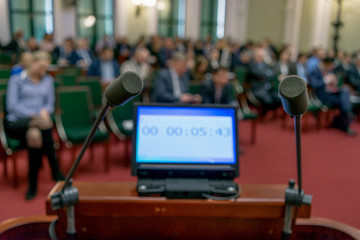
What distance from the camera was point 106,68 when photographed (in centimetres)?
702

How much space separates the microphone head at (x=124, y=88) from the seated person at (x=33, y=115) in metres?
2.90

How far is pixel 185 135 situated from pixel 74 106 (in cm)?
305

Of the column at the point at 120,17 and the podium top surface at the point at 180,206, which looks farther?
the column at the point at 120,17

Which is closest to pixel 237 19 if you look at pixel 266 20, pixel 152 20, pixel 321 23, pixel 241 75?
pixel 266 20

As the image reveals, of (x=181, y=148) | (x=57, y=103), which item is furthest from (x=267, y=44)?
(x=181, y=148)

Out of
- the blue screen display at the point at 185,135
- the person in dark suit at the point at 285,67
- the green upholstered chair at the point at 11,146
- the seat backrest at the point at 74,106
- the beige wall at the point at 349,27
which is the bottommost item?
the green upholstered chair at the point at 11,146

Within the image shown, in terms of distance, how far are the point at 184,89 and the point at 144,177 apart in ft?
12.0

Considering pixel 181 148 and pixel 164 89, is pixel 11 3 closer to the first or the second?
pixel 164 89

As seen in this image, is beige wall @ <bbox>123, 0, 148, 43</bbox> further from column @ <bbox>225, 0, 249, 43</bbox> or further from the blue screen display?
the blue screen display

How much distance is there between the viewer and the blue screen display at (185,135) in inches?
63.3

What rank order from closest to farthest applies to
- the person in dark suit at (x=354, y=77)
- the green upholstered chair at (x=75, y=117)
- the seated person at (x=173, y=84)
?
1. the green upholstered chair at (x=75, y=117)
2. the seated person at (x=173, y=84)
3. the person in dark suit at (x=354, y=77)

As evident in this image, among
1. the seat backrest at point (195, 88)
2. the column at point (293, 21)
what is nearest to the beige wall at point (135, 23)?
the column at point (293, 21)

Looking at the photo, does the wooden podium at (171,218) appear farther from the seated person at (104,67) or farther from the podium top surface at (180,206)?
the seated person at (104,67)

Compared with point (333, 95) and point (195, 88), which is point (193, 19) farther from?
point (195, 88)
